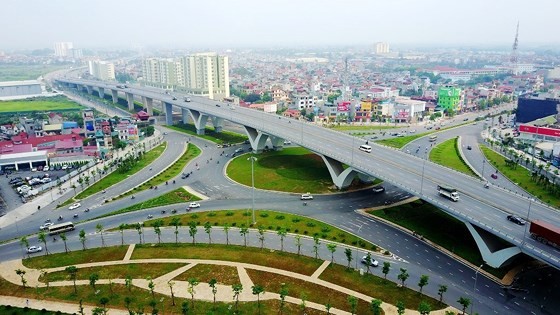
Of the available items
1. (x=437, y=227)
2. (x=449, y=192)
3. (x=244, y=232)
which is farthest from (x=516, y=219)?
(x=244, y=232)

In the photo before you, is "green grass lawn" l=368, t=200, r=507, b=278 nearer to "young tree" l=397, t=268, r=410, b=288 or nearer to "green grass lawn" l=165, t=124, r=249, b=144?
"young tree" l=397, t=268, r=410, b=288

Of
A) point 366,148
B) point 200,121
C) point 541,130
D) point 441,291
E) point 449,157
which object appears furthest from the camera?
point 200,121

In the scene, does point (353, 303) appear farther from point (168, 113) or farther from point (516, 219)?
point (168, 113)

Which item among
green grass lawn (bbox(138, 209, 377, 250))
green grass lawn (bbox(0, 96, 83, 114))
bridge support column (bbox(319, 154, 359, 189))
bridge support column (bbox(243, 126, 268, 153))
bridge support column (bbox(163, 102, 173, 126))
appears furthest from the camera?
green grass lawn (bbox(0, 96, 83, 114))

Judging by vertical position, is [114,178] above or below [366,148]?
below

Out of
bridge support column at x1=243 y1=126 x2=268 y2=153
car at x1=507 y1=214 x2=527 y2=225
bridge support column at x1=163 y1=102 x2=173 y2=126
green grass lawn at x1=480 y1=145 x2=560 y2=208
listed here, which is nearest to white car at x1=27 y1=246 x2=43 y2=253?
bridge support column at x1=243 y1=126 x2=268 y2=153
